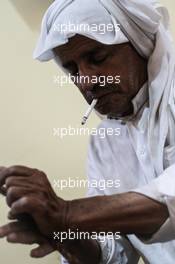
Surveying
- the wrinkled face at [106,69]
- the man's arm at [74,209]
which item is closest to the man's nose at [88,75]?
the wrinkled face at [106,69]

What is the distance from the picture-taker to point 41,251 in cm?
53

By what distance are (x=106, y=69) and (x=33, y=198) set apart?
0.35m

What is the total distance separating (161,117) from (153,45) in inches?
5.8

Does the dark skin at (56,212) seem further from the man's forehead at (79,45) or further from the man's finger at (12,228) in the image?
the man's forehead at (79,45)

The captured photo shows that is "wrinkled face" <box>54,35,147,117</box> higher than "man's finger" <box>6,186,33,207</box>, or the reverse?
"man's finger" <box>6,186,33,207</box>

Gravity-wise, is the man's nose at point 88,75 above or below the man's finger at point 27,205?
below

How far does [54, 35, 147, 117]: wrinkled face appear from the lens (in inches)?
29.0

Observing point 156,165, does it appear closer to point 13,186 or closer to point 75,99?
point 13,186

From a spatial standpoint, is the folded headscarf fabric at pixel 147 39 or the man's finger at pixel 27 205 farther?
the folded headscarf fabric at pixel 147 39

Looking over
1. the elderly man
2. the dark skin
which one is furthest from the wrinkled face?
the dark skin

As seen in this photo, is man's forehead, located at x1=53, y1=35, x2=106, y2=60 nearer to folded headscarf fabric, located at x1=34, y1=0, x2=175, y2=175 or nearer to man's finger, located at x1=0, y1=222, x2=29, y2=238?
folded headscarf fabric, located at x1=34, y1=0, x2=175, y2=175

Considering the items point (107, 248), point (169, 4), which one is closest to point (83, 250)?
point (107, 248)

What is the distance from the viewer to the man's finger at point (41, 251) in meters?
0.52

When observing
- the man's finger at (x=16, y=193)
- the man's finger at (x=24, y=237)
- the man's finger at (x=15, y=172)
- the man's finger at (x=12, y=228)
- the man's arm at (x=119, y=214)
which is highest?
the man's finger at (x=15, y=172)
